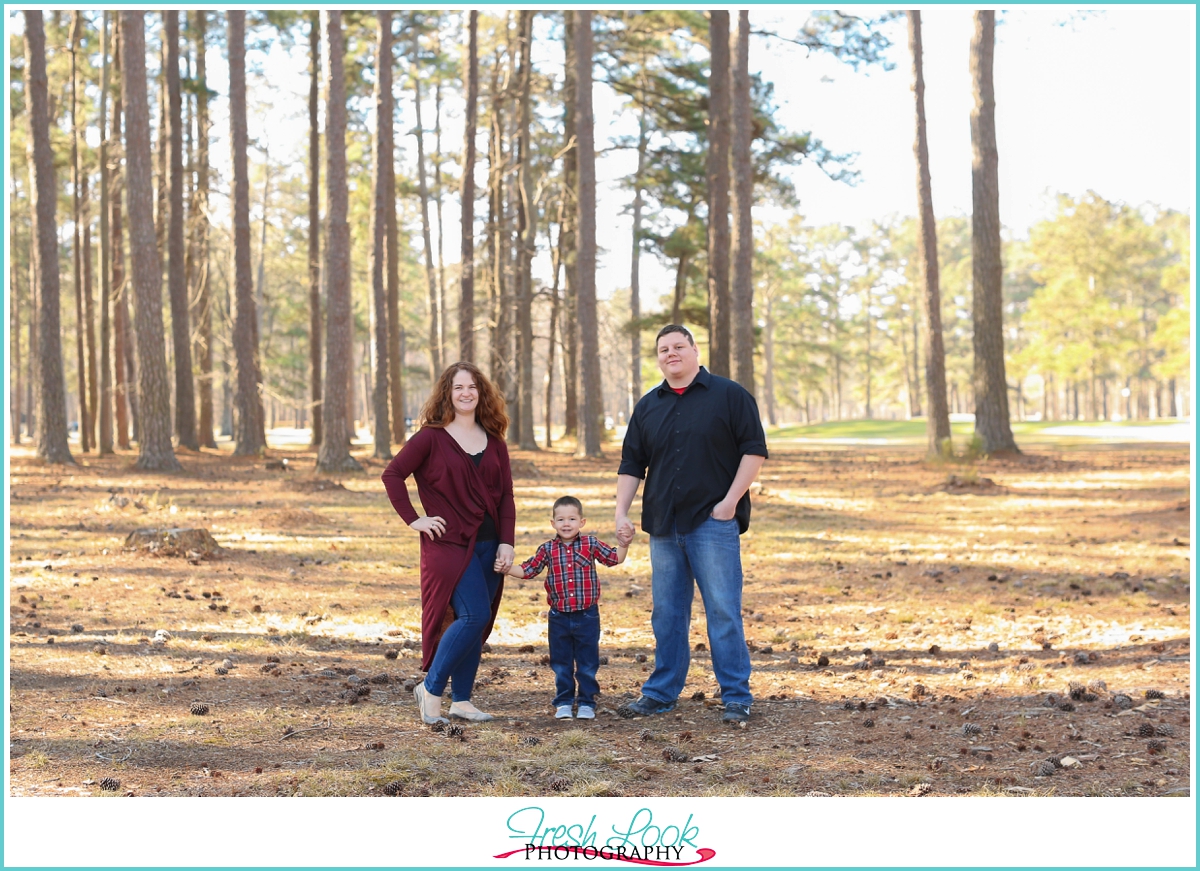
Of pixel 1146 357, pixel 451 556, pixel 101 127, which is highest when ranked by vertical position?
pixel 101 127

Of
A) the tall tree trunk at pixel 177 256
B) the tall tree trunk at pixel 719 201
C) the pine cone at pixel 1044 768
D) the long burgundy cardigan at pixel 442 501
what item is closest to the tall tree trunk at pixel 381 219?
the tall tree trunk at pixel 177 256

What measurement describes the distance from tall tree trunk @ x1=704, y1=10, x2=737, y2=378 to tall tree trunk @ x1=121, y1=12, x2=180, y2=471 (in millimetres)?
11043

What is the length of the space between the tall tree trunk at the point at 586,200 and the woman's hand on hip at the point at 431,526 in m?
18.2

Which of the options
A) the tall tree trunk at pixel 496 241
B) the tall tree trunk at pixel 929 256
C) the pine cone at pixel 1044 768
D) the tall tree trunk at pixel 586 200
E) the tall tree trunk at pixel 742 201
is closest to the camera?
the pine cone at pixel 1044 768

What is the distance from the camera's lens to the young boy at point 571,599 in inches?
220

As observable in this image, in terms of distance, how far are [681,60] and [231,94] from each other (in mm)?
12282

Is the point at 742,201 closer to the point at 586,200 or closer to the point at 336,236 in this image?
the point at 586,200

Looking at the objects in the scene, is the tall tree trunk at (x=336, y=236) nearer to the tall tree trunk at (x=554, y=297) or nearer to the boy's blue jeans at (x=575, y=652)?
the tall tree trunk at (x=554, y=297)

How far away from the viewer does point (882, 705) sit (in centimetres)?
580

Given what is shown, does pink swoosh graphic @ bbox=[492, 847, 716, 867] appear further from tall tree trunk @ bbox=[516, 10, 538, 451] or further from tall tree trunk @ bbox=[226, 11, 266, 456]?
tall tree trunk @ bbox=[516, 10, 538, 451]

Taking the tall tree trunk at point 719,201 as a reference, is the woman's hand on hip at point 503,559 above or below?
below

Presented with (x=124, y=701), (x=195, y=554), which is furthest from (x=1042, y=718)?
(x=195, y=554)

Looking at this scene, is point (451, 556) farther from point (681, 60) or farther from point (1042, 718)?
point (681, 60)

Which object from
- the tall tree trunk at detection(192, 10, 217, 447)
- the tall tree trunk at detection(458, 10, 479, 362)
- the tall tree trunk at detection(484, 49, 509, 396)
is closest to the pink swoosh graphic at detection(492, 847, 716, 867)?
the tall tree trunk at detection(458, 10, 479, 362)
